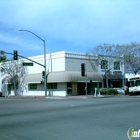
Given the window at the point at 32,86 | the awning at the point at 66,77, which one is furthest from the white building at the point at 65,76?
the window at the point at 32,86

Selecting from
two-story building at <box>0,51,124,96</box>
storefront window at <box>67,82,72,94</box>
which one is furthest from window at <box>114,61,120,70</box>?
storefront window at <box>67,82,72,94</box>

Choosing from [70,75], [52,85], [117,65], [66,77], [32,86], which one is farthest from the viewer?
[117,65]

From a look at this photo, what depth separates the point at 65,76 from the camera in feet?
125

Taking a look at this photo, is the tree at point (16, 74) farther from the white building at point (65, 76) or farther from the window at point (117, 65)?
the window at point (117, 65)

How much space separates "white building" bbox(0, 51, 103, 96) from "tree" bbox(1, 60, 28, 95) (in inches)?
140

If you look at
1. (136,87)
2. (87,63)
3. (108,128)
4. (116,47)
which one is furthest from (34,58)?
(108,128)

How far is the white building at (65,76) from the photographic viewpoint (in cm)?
3912

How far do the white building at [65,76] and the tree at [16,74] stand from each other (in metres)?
3.55

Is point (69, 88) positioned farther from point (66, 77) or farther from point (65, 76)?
point (65, 76)

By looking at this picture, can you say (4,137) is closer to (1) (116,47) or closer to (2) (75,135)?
(2) (75,135)

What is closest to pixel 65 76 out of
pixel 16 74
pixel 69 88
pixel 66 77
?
pixel 66 77

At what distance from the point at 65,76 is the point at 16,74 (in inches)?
547

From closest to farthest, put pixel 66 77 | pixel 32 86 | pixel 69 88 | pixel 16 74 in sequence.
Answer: pixel 66 77 < pixel 69 88 < pixel 32 86 < pixel 16 74

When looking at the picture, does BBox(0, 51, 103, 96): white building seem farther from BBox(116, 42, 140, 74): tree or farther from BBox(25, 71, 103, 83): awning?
BBox(116, 42, 140, 74): tree
